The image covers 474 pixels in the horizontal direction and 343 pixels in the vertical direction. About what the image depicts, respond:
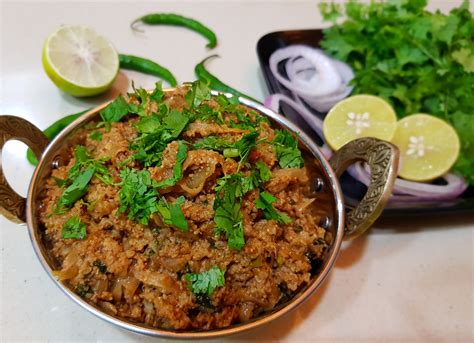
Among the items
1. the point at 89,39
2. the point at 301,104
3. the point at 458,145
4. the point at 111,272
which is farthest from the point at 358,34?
the point at 111,272

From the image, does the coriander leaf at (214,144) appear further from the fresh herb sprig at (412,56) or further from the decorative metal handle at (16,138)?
the fresh herb sprig at (412,56)

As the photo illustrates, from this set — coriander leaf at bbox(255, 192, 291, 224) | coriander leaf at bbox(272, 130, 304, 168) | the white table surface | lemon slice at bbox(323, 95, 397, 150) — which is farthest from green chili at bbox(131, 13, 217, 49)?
coriander leaf at bbox(255, 192, 291, 224)

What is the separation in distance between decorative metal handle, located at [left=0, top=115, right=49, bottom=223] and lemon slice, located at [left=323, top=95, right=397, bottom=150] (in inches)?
59.5

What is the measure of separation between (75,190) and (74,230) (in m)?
0.14

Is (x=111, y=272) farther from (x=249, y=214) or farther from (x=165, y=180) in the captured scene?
(x=249, y=214)

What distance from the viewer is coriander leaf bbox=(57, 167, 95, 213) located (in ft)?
4.85

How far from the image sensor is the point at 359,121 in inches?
95.8

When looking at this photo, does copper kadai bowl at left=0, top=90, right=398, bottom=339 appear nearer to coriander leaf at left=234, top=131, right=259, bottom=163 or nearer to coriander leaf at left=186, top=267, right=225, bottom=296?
coriander leaf at left=186, top=267, right=225, bottom=296

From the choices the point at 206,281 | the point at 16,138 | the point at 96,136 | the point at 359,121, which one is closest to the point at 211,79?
the point at 359,121

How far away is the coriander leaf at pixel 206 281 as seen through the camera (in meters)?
1.39

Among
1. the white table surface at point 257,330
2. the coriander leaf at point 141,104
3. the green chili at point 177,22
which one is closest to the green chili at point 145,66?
the white table surface at point 257,330

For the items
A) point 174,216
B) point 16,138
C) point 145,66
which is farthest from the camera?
point 145,66

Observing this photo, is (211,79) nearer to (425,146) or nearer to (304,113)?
(304,113)

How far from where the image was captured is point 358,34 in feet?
9.29
